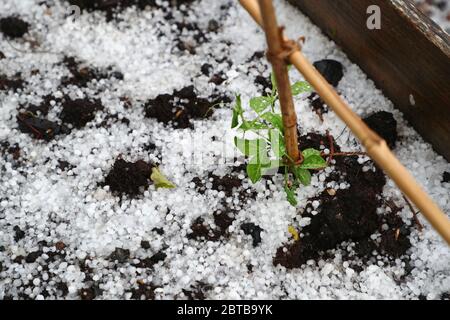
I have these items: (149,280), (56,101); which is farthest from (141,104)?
(149,280)

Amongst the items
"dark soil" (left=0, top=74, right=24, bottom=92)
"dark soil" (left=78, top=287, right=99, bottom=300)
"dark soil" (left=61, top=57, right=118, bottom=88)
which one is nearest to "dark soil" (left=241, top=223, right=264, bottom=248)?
"dark soil" (left=78, top=287, right=99, bottom=300)

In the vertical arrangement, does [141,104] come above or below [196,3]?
below

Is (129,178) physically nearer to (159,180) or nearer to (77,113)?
(159,180)

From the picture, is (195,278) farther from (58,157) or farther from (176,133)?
(58,157)

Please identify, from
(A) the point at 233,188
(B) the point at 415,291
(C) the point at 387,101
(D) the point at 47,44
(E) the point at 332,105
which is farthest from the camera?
(D) the point at 47,44

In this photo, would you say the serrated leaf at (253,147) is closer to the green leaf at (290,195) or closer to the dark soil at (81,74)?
the green leaf at (290,195)

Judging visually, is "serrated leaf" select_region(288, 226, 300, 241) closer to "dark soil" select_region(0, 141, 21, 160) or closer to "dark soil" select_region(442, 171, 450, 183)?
"dark soil" select_region(442, 171, 450, 183)

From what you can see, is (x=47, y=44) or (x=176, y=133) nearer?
(x=176, y=133)

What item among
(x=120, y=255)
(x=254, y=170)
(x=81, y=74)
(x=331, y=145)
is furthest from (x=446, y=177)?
(x=81, y=74)
